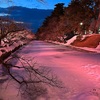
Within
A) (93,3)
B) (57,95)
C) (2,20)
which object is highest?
(93,3)

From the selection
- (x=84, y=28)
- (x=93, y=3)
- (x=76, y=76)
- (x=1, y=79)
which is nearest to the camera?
(x=1, y=79)

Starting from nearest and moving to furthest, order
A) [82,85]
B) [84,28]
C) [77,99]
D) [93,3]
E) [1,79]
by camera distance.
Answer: [77,99] → [82,85] → [1,79] → [93,3] → [84,28]

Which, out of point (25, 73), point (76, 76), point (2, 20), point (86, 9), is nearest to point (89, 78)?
point (76, 76)

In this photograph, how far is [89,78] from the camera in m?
12.9

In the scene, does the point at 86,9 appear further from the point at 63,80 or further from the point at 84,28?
the point at 63,80

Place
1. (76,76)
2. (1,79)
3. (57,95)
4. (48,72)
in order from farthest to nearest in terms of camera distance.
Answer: (48,72), (76,76), (1,79), (57,95)

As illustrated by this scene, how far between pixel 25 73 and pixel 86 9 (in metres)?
33.8

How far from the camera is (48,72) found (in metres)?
14.9

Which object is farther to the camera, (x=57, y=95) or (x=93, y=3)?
(x=93, y=3)

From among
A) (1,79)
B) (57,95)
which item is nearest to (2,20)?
(57,95)

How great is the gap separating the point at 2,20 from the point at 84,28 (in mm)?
44295

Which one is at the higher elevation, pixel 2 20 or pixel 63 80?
pixel 2 20

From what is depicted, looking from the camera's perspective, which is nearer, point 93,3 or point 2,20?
point 2,20

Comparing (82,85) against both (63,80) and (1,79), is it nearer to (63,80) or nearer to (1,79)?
(63,80)
